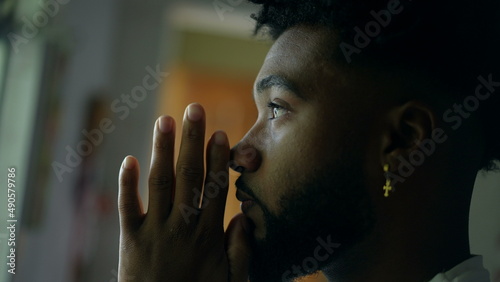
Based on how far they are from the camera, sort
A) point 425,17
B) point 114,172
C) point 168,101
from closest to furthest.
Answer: point 425,17 → point 114,172 → point 168,101

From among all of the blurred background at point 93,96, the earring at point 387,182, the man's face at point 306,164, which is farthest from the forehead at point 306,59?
the blurred background at point 93,96

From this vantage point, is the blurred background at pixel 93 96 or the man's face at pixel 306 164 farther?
the blurred background at pixel 93 96

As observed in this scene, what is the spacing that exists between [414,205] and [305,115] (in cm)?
15

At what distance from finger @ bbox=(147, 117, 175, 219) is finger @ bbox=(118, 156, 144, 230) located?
0.02m

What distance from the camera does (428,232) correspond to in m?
0.58

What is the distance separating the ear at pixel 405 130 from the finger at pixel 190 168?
193 mm

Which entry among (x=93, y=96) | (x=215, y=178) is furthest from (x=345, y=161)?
(x=93, y=96)

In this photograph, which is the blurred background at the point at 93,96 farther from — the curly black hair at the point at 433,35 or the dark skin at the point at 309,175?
the curly black hair at the point at 433,35

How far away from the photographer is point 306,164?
1.91 ft

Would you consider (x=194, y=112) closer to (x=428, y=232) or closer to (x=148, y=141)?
(x=428, y=232)

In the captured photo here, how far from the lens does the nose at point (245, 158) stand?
60 cm

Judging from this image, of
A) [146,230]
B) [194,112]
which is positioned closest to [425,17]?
[194,112]

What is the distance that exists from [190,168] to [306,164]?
12 centimetres

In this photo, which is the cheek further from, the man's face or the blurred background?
the blurred background
